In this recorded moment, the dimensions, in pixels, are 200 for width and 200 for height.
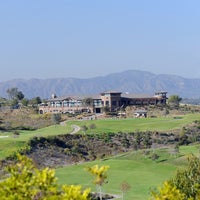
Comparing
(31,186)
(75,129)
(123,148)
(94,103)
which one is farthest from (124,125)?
(31,186)

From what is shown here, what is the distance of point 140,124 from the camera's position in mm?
106812

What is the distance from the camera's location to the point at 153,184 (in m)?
53.7

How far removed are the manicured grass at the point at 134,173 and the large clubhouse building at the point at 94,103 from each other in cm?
5456

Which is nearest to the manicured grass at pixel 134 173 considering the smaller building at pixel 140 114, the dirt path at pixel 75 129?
the dirt path at pixel 75 129

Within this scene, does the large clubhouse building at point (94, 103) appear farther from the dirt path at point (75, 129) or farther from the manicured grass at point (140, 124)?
the dirt path at point (75, 129)

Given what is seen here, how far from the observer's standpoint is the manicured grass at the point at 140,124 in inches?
3967

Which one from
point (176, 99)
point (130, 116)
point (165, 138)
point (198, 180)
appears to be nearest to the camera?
point (198, 180)

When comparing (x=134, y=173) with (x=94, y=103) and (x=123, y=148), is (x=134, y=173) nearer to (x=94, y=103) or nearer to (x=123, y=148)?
(x=123, y=148)

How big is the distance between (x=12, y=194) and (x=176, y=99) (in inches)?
5332

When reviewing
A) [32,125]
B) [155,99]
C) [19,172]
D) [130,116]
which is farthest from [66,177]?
[155,99]

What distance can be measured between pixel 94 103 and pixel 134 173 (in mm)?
71096

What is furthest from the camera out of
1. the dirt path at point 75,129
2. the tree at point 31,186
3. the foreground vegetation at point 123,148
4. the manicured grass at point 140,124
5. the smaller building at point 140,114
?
the smaller building at point 140,114

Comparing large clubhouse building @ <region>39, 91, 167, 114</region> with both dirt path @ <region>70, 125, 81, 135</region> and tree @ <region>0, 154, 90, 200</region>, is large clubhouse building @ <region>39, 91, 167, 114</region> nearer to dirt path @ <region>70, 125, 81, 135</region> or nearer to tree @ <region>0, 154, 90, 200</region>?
dirt path @ <region>70, 125, 81, 135</region>

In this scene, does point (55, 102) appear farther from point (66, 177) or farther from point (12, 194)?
point (12, 194)
